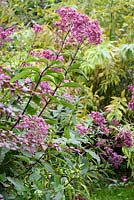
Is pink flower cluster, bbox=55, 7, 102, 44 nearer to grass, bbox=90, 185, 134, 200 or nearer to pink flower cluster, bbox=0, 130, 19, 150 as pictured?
pink flower cluster, bbox=0, 130, 19, 150

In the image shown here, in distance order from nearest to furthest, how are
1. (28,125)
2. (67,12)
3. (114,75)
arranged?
(28,125) → (67,12) → (114,75)

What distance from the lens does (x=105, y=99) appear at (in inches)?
185

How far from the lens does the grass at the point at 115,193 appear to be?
3.81 metres

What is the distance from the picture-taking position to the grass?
12.5ft

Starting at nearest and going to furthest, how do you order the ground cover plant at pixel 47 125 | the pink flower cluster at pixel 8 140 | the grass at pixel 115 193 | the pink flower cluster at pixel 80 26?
the pink flower cluster at pixel 8 140, the ground cover plant at pixel 47 125, the pink flower cluster at pixel 80 26, the grass at pixel 115 193

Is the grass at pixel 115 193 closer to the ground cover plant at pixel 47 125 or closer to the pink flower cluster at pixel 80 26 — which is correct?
the ground cover plant at pixel 47 125

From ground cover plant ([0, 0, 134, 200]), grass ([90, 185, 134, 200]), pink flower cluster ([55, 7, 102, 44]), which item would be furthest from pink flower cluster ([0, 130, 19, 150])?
grass ([90, 185, 134, 200])

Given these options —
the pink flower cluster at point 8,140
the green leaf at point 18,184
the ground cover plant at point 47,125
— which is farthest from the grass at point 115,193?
the pink flower cluster at point 8,140

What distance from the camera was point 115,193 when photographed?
13.0ft

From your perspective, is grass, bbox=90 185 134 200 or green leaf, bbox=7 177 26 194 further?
grass, bbox=90 185 134 200

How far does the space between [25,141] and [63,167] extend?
2.59 ft

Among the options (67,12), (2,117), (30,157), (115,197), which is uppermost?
(67,12)

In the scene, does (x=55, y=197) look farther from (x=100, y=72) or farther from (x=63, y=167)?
(x=100, y=72)

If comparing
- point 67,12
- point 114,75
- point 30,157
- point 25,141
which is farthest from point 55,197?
point 114,75
